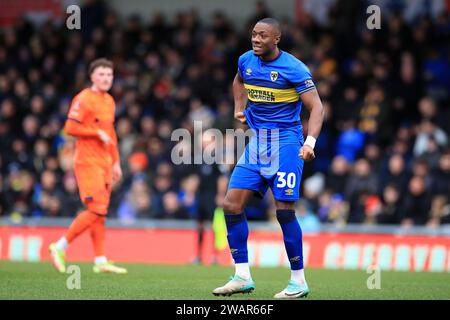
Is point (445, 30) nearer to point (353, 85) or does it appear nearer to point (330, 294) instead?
point (353, 85)

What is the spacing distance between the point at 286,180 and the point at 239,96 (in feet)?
3.92

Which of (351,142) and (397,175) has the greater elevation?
(351,142)

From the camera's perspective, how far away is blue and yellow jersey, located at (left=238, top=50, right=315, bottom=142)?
9125mm

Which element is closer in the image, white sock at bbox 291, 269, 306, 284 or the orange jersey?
white sock at bbox 291, 269, 306, 284

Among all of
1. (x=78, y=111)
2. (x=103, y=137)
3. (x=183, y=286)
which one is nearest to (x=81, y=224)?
(x=103, y=137)

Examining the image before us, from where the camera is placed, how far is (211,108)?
2181 cm

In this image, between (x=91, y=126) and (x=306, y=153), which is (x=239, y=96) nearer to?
(x=306, y=153)

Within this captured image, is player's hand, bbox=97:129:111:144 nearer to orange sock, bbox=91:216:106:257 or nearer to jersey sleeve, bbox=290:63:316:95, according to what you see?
orange sock, bbox=91:216:106:257

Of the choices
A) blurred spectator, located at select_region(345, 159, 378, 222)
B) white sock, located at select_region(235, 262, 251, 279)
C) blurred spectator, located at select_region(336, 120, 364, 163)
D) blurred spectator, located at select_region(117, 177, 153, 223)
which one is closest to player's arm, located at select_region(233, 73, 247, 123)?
white sock, located at select_region(235, 262, 251, 279)

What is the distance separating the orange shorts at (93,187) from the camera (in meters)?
11.9

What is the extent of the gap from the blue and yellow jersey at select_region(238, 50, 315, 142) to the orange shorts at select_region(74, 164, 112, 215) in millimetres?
3175

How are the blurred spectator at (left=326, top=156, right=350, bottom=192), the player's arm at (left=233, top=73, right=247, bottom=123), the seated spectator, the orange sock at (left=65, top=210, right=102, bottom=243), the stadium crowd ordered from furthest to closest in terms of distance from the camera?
1. the blurred spectator at (left=326, top=156, right=350, bottom=192)
2. the seated spectator
3. the stadium crowd
4. the orange sock at (left=65, top=210, right=102, bottom=243)
5. the player's arm at (left=233, top=73, right=247, bottom=123)

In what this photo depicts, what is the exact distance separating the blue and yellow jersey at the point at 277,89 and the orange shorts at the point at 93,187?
3.18 m
